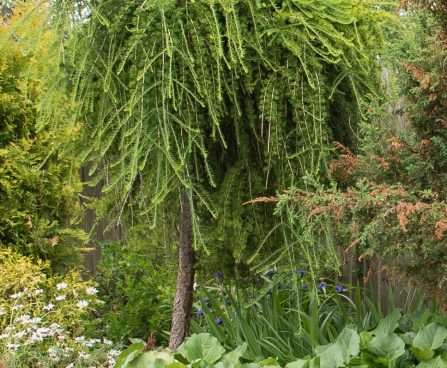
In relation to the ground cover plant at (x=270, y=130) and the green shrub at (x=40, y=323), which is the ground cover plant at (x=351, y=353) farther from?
the green shrub at (x=40, y=323)

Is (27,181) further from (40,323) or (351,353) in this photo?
(351,353)

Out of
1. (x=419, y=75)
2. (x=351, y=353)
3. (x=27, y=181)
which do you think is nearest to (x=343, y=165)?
(x=419, y=75)

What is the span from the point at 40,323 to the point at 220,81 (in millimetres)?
2244

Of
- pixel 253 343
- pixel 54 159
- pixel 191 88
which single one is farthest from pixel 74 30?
pixel 54 159

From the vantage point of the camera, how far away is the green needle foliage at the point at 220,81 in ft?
9.64

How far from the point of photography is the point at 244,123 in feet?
10.7

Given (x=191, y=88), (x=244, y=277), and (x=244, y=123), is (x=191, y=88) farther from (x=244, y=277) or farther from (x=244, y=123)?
(x=244, y=277)

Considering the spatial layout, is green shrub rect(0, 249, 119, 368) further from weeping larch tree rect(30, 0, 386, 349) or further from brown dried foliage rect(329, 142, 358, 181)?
brown dried foliage rect(329, 142, 358, 181)

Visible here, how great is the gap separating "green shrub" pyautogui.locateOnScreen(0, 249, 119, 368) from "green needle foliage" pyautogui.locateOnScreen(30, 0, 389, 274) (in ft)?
4.05

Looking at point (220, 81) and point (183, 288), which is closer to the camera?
point (220, 81)

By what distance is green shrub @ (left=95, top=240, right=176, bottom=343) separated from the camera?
199 inches

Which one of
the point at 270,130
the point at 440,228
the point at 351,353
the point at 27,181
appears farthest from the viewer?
the point at 27,181

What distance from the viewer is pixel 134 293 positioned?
16.9 ft

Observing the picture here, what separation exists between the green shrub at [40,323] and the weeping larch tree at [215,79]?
1.22m
